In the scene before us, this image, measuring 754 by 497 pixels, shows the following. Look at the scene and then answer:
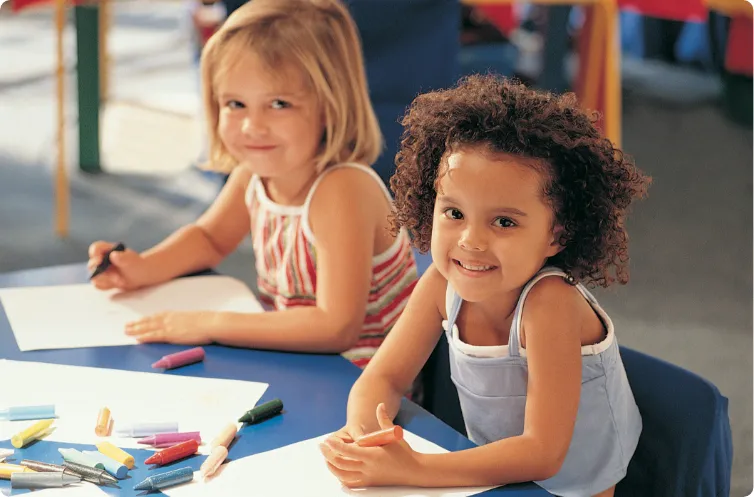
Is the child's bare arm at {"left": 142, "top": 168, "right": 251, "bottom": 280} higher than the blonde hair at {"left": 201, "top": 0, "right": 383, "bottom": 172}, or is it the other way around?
the blonde hair at {"left": 201, "top": 0, "right": 383, "bottom": 172}

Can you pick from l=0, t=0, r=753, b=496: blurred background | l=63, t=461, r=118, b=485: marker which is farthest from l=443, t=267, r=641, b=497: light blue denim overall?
l=0, t=0, r=753, b=496: blurred background

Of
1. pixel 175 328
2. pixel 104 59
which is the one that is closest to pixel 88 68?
pixel 104 59

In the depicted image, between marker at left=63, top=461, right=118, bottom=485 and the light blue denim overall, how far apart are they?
0.45 meters

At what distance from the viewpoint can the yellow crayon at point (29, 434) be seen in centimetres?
121

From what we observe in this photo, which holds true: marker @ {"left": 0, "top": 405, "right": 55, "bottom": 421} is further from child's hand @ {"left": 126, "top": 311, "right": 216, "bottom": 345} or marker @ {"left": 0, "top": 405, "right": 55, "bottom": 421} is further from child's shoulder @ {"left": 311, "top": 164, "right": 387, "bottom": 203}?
child's shoulder @ {"left": 311, "top": 164, "right": 387, "bottom": 203}

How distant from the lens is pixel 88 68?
410 centimetres

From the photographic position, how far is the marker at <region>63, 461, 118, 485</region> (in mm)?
1123

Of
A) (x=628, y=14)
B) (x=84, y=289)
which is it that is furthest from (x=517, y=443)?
(x=628, y=14)

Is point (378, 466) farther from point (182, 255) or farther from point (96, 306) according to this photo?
Answer: point (182, 255)

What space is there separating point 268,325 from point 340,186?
27cm

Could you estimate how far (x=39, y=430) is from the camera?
4.06 ft

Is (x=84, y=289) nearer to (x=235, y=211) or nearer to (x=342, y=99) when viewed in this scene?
(x=235, y=211)

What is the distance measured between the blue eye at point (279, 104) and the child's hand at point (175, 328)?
1.16 feet

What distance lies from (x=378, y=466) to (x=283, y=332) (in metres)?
0.43
